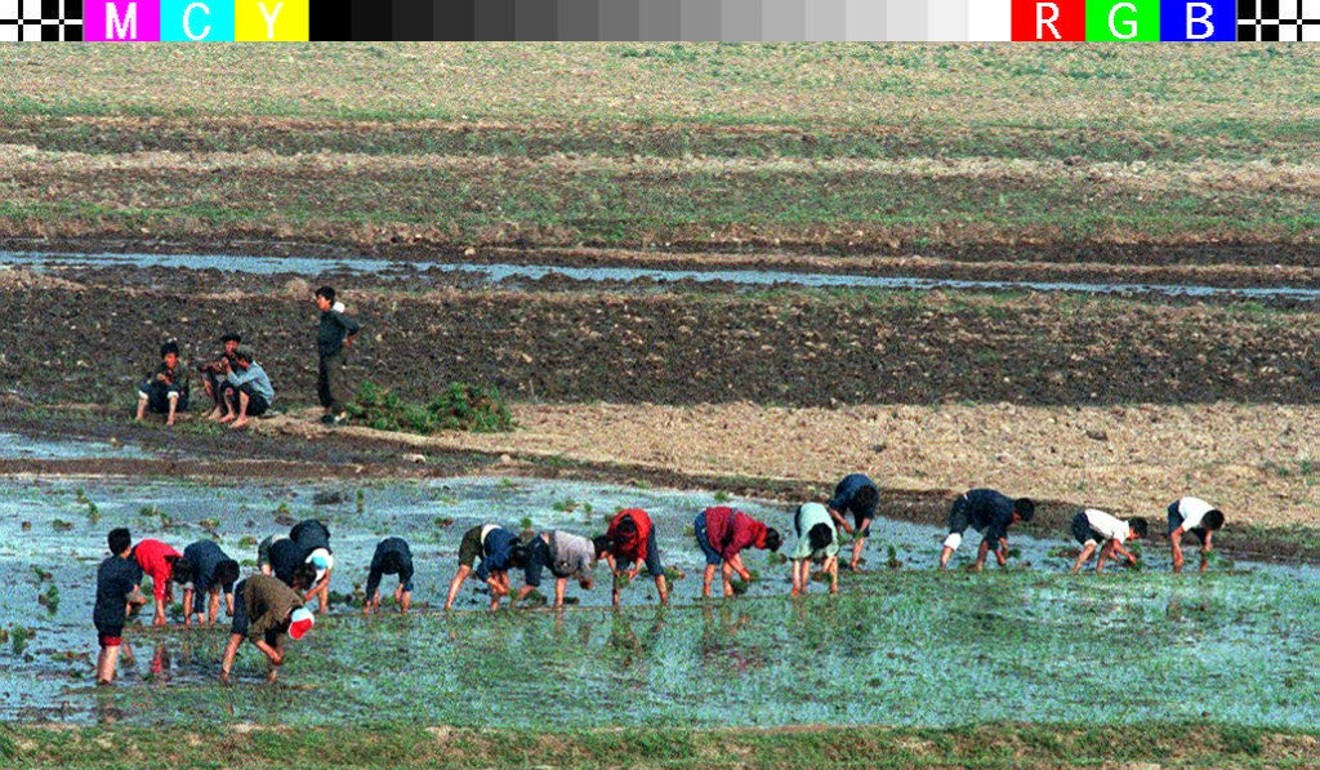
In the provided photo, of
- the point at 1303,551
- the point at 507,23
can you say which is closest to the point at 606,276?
the point at 507,23

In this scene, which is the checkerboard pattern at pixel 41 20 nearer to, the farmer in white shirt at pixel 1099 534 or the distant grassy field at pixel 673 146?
the distant grassy field at pixel 673 146

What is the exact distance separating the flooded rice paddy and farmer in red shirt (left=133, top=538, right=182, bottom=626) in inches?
10.4

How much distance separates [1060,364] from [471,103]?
37833 mm

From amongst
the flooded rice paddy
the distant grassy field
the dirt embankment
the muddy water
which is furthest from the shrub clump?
the distant grassy field

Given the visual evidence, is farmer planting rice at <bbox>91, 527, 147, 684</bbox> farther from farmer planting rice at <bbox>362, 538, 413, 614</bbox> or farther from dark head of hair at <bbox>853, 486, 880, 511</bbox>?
dark head of hair at <bbox>853, 486, 880, 511</bbox>

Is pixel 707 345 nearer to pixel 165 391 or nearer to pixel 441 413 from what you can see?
pixel 441 413

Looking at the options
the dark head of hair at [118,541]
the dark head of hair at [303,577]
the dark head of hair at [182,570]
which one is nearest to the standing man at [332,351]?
the dark head of hair at [182,570]

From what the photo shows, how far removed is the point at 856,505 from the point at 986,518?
1.36 meters

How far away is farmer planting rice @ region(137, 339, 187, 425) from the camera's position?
2914cm

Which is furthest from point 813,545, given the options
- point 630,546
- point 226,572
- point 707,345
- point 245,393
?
point 707,345

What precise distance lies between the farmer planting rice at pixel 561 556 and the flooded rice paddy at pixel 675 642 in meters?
0.41

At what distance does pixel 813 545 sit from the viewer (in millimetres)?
21562

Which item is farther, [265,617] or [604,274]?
[604,274]

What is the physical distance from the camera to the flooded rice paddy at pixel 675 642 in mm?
17797
